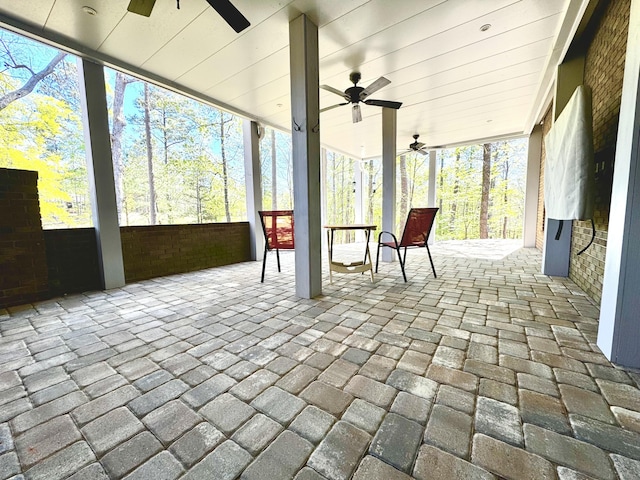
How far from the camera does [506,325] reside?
193 centimetres

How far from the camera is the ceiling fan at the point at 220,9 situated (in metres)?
1.81

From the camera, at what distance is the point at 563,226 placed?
3270 mm

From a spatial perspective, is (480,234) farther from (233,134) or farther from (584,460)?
(584,460)

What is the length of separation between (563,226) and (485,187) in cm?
917

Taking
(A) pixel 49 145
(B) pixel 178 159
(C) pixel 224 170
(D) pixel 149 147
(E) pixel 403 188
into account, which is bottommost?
(E) pixel 403 188

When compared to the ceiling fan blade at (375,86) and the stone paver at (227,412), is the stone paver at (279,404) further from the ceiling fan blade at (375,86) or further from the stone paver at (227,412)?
the ceiling fan blade at (375,86)

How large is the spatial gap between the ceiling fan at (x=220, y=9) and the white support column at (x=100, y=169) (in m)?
1.59

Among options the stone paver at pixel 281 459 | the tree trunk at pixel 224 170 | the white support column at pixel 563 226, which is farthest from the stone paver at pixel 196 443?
the tree trunk at pixel 224 170

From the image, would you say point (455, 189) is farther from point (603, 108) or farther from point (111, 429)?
point (111, 429)

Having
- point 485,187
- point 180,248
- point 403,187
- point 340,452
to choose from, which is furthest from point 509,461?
point 403,187

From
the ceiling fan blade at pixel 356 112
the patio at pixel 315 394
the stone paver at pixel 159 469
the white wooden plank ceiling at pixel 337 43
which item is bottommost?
the patio at pixel 315 394

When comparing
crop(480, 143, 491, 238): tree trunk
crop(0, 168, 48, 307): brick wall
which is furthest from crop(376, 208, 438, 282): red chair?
crop(480, 143, 491, 238): tree trunk

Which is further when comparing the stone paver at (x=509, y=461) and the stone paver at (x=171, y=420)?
the stone paver at (x=171, y=420)

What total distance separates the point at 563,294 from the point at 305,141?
310 cm
